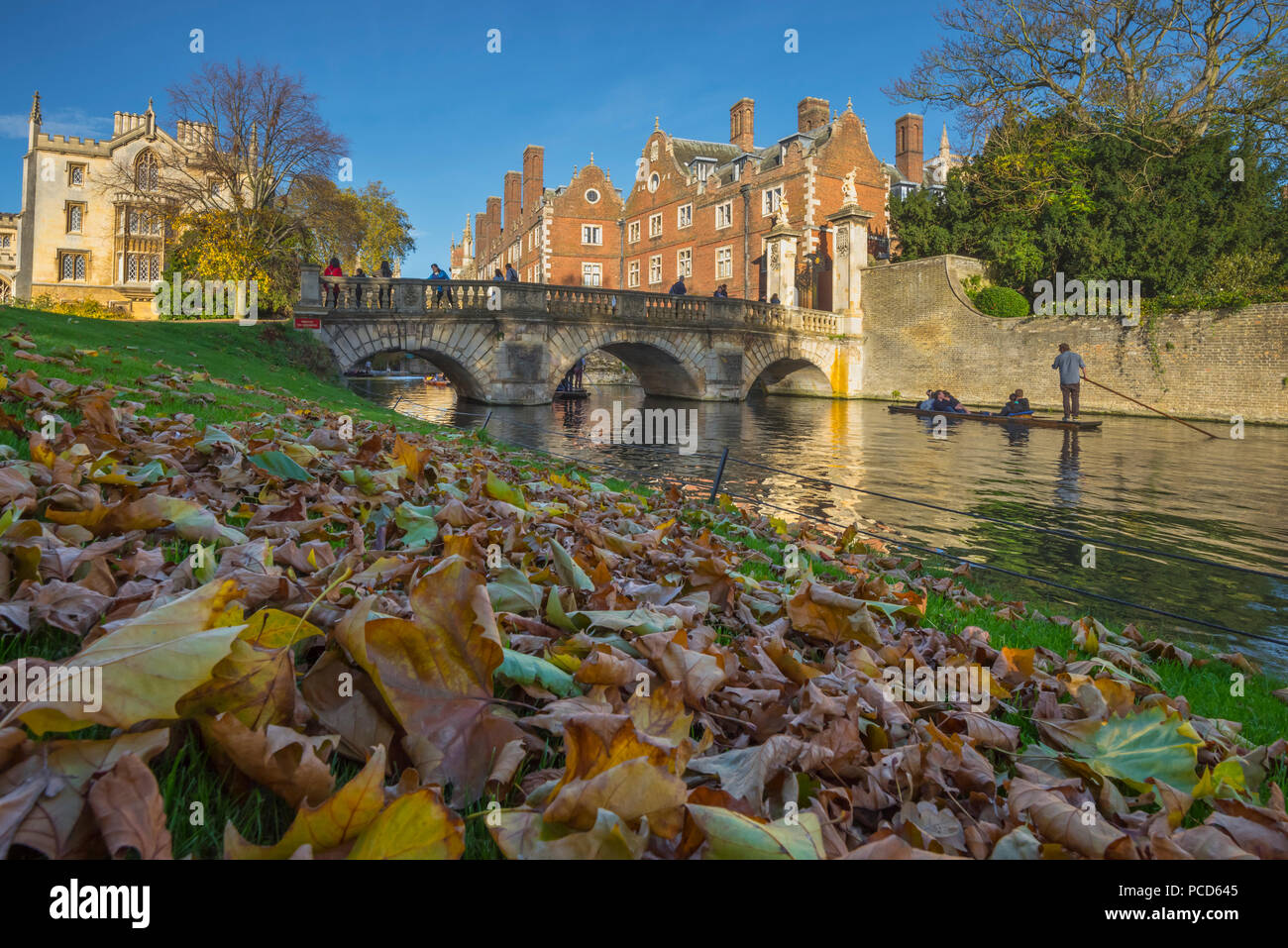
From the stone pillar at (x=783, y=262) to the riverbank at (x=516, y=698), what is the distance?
35.0 m

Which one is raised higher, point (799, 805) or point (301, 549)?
point (301, 549)

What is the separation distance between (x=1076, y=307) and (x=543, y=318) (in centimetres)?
2030

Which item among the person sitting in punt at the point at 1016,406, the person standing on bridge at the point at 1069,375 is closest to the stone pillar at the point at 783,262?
the person sitting in punt at the point at 1016,406

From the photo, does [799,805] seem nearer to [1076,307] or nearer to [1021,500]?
[1021,500]

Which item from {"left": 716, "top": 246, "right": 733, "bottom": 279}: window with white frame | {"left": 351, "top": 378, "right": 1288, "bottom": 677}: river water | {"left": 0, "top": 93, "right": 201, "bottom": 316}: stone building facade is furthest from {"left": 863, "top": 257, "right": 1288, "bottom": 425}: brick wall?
{"left": 0, "top": 93, "right": 201, "bottom": 316}: stone building facade

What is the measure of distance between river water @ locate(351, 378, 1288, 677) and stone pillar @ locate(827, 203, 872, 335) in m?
13.5

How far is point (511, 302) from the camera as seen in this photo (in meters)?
26.3

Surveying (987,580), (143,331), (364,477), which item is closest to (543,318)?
(143,331)

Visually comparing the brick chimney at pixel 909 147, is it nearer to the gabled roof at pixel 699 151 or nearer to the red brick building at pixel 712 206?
the red brick building at pixel 712 206

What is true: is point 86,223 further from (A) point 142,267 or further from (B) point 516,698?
(B) point 516,698

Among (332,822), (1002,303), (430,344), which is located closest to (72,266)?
(430,344)

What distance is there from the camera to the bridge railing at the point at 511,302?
2340 centimetres

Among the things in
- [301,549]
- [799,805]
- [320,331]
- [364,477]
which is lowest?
[799,805]

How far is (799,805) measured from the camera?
158 cm
